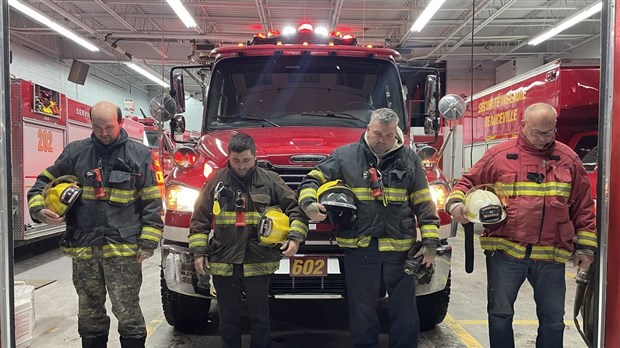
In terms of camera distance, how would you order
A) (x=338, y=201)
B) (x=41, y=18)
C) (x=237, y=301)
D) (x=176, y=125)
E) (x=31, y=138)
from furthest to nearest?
1. (x=41, y=18)
2. (x=31, y=138)
3. (x=176, y=125)
4. (x=237, y=301)
5. (x=338, y=201)

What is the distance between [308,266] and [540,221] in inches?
61.8

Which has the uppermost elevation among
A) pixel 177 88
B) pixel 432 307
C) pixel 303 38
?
pixel 303 38

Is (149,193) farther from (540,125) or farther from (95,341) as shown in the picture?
(540,125)

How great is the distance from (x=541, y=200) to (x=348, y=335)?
7.23 feet

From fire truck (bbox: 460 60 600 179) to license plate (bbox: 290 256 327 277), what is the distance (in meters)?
3.29

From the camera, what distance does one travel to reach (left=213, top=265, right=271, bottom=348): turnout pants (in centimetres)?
322

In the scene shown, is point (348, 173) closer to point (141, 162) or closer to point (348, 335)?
point (141, 162)

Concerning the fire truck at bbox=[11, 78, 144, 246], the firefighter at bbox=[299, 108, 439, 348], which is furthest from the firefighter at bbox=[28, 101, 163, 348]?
the fire truck at bbox=[11, 78, 144, 246]

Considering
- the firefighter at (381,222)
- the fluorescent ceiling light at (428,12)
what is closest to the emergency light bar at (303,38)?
the firefighter at (381,222)

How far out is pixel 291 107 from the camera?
4.44m

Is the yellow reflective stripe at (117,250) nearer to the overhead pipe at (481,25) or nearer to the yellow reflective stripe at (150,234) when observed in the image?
the yellow reflective stripe at (150,234)

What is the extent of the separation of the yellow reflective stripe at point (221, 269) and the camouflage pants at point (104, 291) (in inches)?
22.0

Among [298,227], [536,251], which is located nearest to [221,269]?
[298,227]

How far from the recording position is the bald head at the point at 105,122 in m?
3.16
